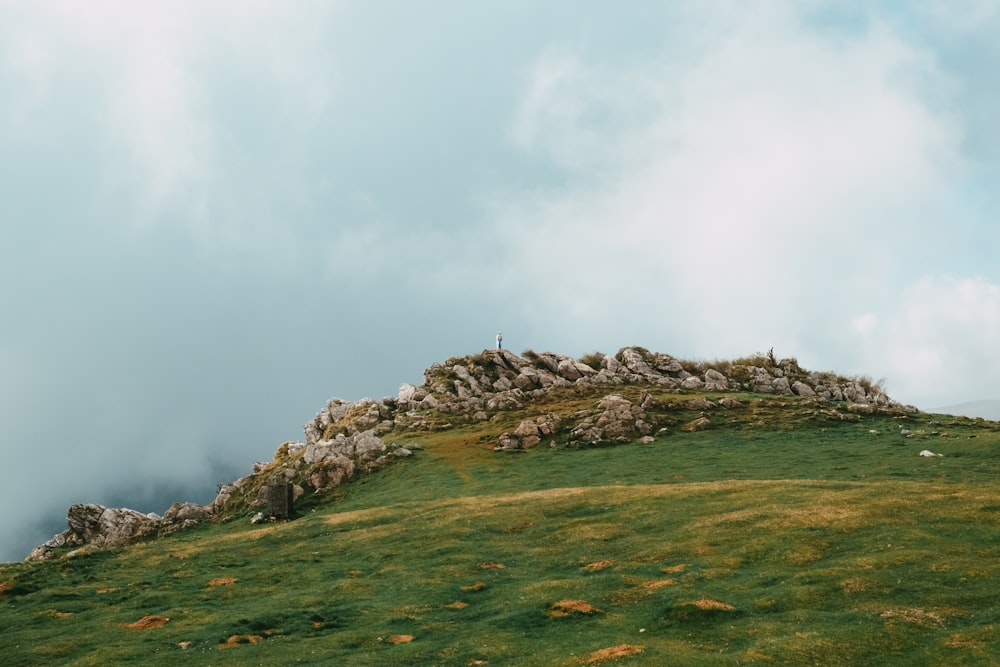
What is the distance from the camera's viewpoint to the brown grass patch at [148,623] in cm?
4191

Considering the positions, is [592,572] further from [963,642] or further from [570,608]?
[963,642]

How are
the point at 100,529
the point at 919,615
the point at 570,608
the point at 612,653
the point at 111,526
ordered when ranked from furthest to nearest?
the point at 100,529 → the point at 111,526 → the point at 570,608 → the point at 919,615 → the point at 612,653

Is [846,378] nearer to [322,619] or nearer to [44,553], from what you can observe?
[322,619]

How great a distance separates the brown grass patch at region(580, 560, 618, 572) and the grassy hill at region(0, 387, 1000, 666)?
0.22m

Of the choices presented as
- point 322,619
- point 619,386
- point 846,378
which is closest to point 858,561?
point 322,619

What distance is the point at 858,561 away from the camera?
37594 millimetres

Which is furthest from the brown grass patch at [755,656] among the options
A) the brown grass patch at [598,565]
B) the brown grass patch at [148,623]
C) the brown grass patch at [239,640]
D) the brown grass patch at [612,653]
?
the brown grass patch at [148,623]

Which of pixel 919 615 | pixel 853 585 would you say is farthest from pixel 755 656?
pixel 853 585

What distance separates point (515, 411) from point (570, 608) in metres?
74.1

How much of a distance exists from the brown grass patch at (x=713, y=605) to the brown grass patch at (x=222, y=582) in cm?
3547

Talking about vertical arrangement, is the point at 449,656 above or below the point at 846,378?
below

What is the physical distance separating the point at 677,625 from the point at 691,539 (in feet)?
51.7

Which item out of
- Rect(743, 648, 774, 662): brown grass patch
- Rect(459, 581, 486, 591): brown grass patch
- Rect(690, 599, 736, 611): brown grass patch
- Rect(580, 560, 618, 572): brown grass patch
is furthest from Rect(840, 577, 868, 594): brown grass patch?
Rect(459, 581, 486, 591): brown grass patch

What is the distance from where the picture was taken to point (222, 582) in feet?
173
